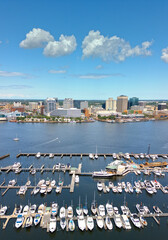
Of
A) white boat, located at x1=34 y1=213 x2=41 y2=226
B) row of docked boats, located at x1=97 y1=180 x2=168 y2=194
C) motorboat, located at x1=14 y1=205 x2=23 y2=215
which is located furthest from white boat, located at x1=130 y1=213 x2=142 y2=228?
motorboat, located at x1=14 y1=205 x2=23 y2=215

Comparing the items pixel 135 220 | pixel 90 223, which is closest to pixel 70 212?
pixel 90 223

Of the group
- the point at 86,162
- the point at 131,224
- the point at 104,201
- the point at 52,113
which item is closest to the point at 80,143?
the point at 86,162

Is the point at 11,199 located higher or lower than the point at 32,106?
lower

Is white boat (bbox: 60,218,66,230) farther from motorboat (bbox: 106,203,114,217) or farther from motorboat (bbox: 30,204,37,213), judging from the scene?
motorboat (bbox: 106,203,114,217)

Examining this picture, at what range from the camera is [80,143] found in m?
49.9

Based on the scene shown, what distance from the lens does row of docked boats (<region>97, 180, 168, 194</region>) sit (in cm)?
2264

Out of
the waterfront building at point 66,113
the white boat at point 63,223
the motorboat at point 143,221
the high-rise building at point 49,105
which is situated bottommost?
the motorboat at point 143,221

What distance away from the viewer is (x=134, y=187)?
23406mm

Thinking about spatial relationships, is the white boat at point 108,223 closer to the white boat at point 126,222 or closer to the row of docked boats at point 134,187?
the white boat at point 126,222

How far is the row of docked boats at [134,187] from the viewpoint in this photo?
2264 cm

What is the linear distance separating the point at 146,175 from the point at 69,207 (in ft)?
49.5

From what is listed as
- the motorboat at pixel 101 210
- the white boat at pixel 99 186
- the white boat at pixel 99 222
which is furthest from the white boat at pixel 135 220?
the white boat at pixel 99 186

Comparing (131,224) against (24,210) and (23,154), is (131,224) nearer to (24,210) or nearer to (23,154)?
(24,210)

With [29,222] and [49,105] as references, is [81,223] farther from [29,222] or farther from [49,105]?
[49,105]
